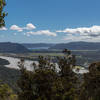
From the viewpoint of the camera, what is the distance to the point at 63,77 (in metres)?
21.6

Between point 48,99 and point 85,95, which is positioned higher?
point 48,99

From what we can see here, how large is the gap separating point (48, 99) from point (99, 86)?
1908cm

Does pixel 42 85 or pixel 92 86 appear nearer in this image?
pixel 42 85

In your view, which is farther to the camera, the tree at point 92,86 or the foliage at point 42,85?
the tree at point 92,86

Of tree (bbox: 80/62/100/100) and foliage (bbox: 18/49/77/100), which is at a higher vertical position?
foliage (bbox: 18/49/77/100)

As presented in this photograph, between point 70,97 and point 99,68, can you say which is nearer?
point 70,97

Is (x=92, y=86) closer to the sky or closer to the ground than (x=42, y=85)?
closer to the ground

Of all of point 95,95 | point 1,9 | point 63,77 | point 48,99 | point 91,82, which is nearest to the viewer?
point 1,9

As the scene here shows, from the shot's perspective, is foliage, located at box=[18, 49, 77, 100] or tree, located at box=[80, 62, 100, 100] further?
tree, located at box=[80, 62, 100, 100]

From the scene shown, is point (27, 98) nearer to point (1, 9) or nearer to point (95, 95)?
point (1, 9)

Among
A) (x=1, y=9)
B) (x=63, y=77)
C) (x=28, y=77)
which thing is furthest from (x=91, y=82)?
(x=1, y=9)

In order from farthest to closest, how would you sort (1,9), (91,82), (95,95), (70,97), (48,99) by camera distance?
(91,82) → (95,95) → (70,97) → (48,99) → (1,9)

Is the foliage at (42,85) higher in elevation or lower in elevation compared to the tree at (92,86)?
higher

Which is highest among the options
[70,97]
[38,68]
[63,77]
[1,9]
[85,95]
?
[1,9]
